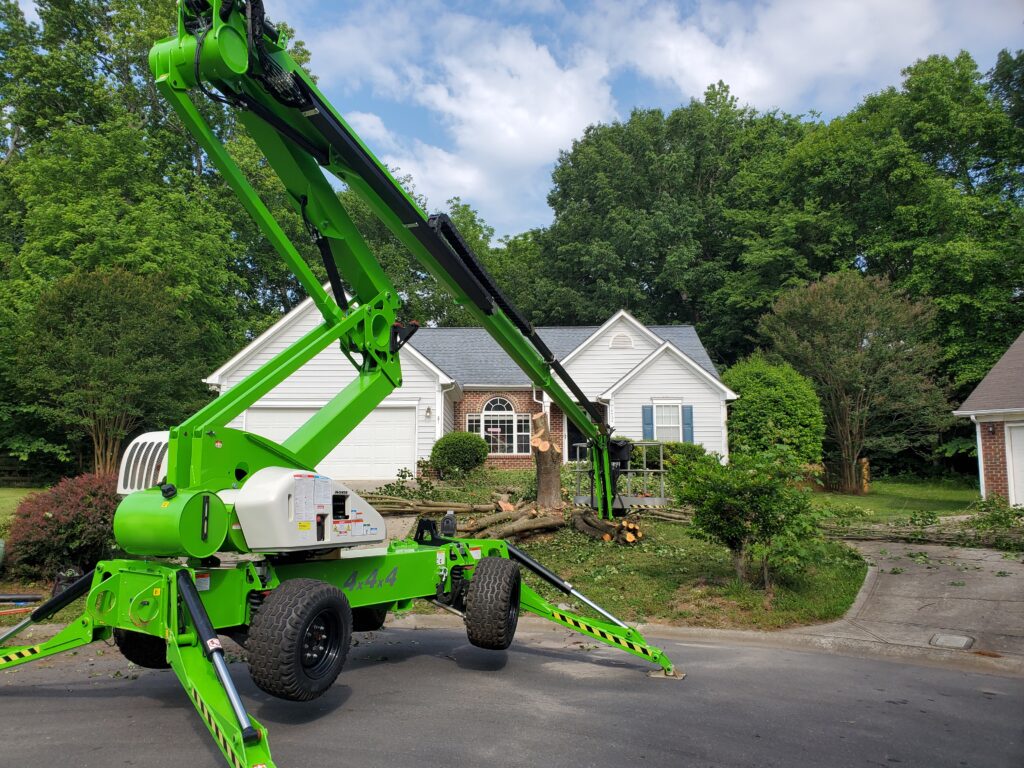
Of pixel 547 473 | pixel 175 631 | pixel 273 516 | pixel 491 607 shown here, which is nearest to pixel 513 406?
pixel 547 473

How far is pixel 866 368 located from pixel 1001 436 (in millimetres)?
6977

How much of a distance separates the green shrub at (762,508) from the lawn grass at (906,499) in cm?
609

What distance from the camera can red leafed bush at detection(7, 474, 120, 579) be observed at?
952 cm

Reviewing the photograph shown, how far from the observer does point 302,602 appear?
457 cm

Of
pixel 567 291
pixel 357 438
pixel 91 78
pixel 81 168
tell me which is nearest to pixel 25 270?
pixel 81 168

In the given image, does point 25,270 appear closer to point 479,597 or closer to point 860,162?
point 479,597

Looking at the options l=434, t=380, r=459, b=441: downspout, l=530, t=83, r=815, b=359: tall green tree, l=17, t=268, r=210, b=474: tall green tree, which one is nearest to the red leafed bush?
l=434, t=380, r=459, b=441: downspout

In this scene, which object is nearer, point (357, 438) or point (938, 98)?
point (357, 438)

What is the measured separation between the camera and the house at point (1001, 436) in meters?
18.1

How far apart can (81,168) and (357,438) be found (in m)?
17.2

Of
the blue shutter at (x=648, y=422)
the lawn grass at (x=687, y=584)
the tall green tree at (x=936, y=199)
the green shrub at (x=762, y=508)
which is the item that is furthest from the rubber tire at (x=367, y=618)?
the tall green tree at (x=936, y=199)

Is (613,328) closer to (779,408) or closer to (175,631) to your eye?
(779,408)

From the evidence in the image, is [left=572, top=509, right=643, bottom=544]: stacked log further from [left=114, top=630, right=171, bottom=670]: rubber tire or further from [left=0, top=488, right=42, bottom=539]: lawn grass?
[left=0, top=488, right=42, bottom=539]: lawn grass

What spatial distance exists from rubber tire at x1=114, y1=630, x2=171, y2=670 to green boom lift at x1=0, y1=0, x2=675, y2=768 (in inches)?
0.5
